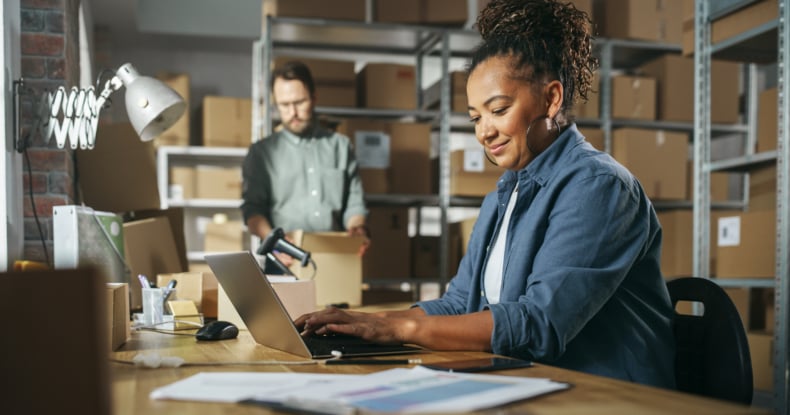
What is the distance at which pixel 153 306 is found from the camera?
1695 millimetres

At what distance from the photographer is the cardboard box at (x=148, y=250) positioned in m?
2.09

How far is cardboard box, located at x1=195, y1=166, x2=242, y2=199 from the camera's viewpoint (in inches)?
231

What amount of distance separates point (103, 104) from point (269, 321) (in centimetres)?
96

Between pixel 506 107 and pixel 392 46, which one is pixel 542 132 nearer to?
pixel 506 107

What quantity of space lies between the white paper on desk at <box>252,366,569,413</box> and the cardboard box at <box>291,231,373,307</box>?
1578mm

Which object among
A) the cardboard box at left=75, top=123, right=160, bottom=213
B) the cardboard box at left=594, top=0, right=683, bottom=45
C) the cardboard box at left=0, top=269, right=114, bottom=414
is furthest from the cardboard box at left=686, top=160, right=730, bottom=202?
the cardboard box at left=0, top=269, right=114, bottom=414

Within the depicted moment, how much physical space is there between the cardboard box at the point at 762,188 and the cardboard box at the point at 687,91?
1133 mm

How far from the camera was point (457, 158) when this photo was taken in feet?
13.4

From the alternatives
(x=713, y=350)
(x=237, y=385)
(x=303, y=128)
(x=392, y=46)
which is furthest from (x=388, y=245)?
(x=237, y=385)

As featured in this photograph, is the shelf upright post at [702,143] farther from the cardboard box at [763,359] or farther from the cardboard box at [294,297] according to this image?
the cardboard box at [294,297]

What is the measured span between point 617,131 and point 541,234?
3.22 meters

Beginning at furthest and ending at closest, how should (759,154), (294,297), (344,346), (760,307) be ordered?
(760,307) < (759,154) < (294,297) < (344,346)

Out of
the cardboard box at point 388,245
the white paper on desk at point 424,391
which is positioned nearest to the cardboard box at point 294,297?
the white paper on desk at point 424,391

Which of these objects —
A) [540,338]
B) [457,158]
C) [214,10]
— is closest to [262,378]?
[540,338]
